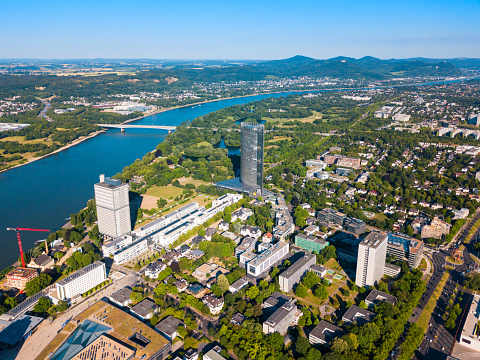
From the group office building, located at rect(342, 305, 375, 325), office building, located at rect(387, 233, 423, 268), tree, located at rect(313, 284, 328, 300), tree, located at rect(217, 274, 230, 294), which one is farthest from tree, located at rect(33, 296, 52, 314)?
office building, located at rect(387, 233, 423, 268)

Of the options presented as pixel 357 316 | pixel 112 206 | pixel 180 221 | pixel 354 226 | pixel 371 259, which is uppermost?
pixel 112 206

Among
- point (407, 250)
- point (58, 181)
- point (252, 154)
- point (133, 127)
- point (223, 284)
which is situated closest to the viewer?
point (223, 284)

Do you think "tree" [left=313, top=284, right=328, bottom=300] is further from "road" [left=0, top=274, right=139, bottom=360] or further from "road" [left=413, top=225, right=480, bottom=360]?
"road" [left=0, top=274, right=139, bottom=360]

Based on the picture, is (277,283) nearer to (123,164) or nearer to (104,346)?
(104,346)

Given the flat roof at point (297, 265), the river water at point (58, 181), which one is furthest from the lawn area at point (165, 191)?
the flat roof at point (297, 265)

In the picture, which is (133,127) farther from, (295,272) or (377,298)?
(377,298)

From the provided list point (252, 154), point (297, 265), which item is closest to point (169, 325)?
point (297, 265)

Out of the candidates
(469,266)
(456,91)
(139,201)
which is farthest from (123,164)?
(456,91)

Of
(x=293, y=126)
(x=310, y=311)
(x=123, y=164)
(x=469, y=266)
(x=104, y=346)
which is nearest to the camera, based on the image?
(x=104, y=346)
